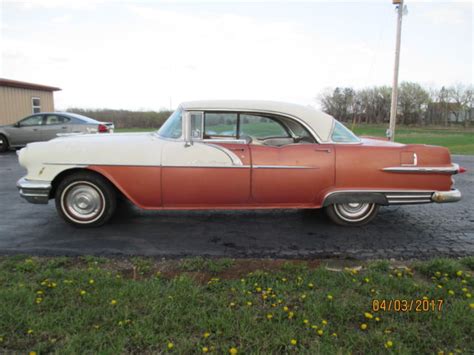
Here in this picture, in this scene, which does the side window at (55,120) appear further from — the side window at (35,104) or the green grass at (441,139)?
the green grass at (441,139)

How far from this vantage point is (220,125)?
14.8ft

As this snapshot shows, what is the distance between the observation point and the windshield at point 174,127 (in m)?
4.39

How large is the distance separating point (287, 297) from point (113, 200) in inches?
105

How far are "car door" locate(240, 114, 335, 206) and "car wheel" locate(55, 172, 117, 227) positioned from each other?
6.07ft

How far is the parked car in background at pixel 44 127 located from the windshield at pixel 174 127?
9.27 meters

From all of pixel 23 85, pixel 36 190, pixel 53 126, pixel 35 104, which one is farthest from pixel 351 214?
pixel 35 104

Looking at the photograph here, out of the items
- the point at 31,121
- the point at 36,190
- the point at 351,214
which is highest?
the point at 31,121

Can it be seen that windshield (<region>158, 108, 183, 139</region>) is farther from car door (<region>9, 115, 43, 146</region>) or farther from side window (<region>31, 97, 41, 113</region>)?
side window (<region>31, 97, 41, 113</region>)

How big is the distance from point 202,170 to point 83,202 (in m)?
1.59

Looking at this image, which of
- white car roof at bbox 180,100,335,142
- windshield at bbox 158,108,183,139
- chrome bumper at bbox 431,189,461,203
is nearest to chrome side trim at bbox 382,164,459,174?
chrome bumper at bbox 431,189,461,203

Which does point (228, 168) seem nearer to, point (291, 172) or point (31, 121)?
point (291, 172)
